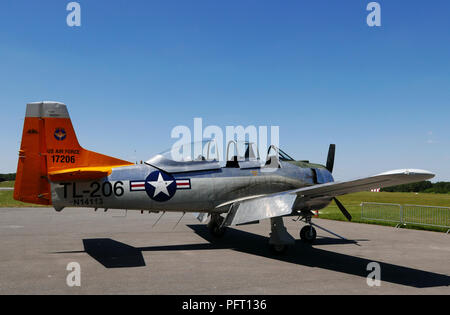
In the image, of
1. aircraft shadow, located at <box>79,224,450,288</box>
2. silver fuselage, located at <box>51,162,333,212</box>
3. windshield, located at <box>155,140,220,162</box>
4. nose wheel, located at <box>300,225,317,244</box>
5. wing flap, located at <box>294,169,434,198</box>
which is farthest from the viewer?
nose wheel, located at <box>300,225,317,244</box>

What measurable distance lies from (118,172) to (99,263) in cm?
242

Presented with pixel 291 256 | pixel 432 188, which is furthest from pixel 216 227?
pixel 432 188

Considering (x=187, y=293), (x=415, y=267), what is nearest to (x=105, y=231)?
(x=187, y=293)

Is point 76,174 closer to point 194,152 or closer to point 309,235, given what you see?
point 194,152

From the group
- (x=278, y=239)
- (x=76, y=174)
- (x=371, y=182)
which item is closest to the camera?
(x=371, y=182)

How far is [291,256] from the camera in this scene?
377 inches

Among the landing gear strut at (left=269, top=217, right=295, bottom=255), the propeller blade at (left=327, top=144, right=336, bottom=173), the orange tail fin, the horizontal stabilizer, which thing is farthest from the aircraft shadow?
the propeller blade at (left=327, top=144, right=336, bottom=173)

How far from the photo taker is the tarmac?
6.52 m

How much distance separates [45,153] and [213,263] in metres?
5.29

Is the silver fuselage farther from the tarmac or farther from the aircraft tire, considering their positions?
the aircraft tire

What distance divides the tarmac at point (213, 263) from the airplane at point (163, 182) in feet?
3.98

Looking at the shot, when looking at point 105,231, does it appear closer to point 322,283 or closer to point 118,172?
point 118,172

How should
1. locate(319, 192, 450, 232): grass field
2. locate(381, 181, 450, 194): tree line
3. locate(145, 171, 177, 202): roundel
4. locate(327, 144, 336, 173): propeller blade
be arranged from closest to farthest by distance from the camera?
locate(145, 171, 177, 202): roundel → locate(327, 144, 336, 173): propeller blade → locate(319, 192, 450, 232): grass field → locate(381, 181, 450, 194): tree line

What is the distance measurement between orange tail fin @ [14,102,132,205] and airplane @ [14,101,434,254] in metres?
0.02
